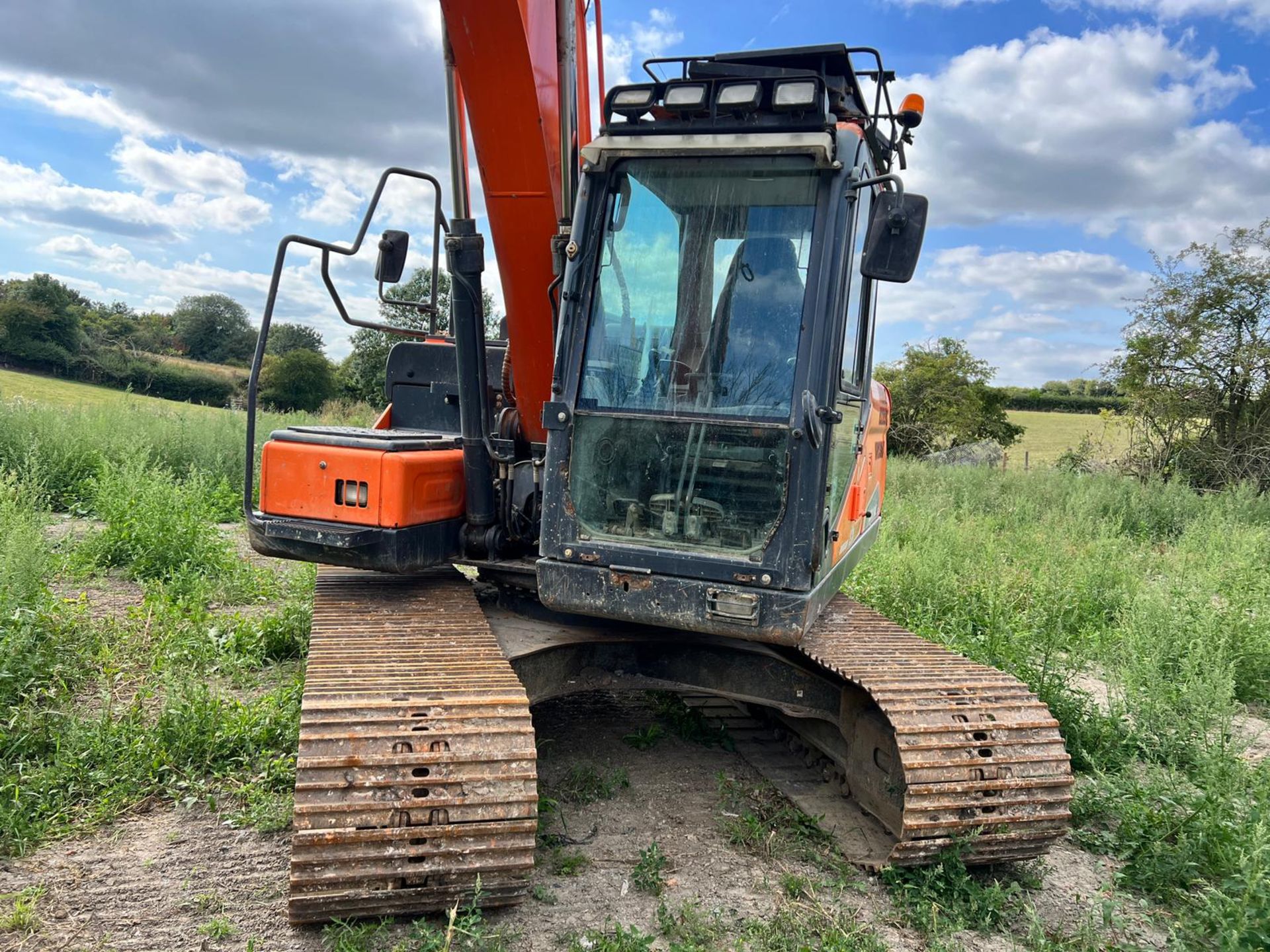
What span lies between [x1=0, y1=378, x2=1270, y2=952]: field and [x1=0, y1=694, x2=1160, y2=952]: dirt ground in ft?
0.03

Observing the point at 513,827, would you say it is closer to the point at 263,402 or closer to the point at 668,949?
the point at 668,949

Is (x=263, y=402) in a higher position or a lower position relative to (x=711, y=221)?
lower

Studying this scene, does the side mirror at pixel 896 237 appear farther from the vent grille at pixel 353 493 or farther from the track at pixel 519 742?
the vent grille at pixel 353 493

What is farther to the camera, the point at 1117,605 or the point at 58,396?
the point at 58,396

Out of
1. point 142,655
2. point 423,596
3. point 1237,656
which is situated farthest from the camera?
point 1237,656

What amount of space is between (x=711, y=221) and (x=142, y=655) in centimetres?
381

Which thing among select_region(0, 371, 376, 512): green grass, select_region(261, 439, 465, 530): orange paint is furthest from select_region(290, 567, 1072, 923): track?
select_region(0, 371, 376, 512): green grass

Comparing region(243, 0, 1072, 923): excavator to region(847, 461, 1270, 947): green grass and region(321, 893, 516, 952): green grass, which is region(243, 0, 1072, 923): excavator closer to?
region(321, 893, 516, 952): green grass

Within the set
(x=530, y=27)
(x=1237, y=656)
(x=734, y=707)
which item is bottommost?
(x=734, y=707)

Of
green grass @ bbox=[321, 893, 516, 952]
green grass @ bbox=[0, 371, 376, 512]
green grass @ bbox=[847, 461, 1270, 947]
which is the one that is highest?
green grass @ bbox=[0, 371, 376, 512]

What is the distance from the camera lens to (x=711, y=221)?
3.44m

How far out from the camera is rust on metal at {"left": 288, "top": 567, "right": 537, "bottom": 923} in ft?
8.61

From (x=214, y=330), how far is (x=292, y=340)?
4381mm

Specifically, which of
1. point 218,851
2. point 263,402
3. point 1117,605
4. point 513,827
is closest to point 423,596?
point 218,851
